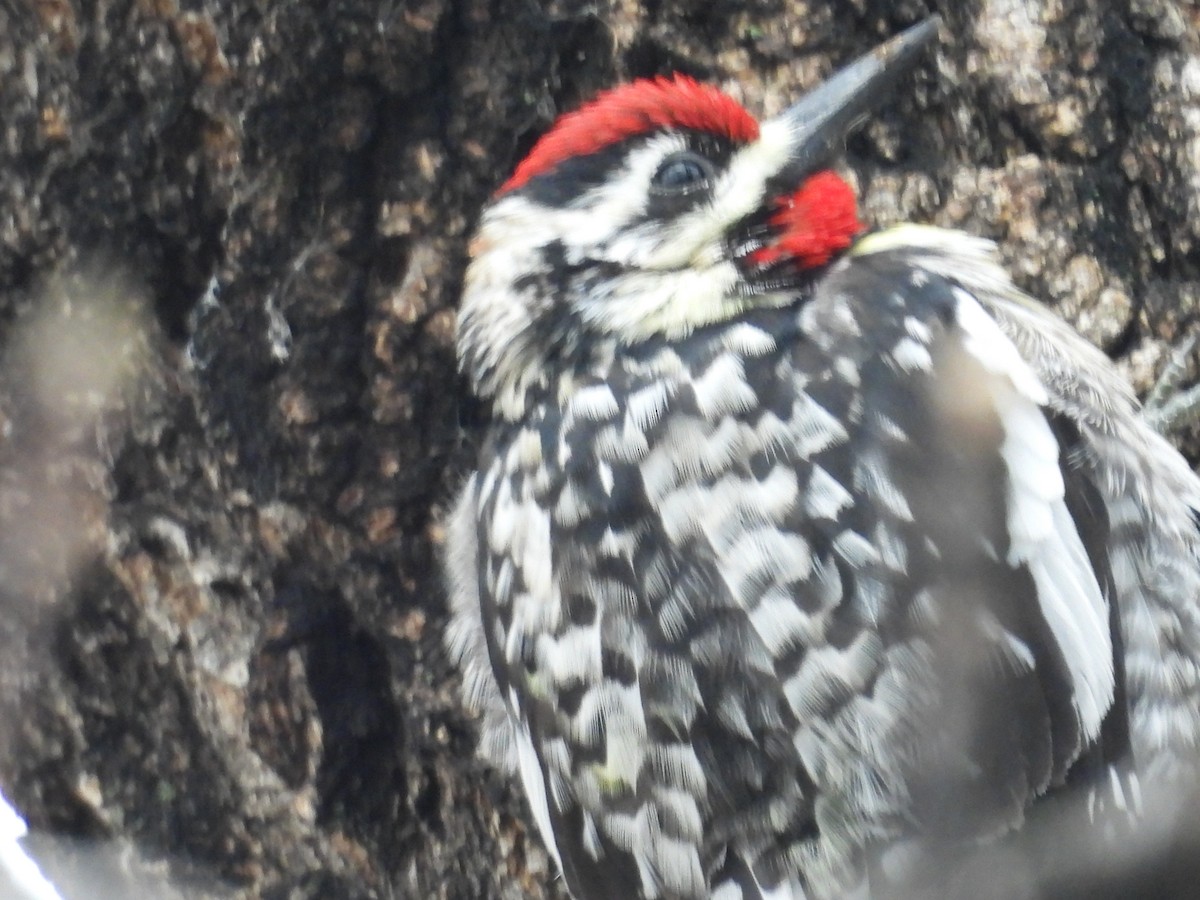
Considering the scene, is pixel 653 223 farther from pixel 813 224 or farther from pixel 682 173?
pixel 813 224

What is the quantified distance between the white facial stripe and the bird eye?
0.03 m

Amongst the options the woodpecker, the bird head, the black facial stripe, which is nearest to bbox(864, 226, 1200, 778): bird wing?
the woodpecker

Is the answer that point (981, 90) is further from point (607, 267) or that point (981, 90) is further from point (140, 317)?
point (140, 317)

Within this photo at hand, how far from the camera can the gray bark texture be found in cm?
195

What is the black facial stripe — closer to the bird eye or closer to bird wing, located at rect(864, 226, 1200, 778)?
the bird eye

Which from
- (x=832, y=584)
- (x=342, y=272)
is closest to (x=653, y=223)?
(x=342, y=272)

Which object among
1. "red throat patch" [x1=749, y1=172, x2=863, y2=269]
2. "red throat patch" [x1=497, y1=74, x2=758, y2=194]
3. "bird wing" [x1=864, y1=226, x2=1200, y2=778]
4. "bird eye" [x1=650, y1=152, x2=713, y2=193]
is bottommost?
"bird wing" [x1=864, y1=226, x2=1200, y2=778]

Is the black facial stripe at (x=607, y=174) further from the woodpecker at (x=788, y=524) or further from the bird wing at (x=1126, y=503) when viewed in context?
the bird wing at (x=1126, y=503)

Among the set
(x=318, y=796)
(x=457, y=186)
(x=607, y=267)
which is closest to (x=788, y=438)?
(x=607, y=267)

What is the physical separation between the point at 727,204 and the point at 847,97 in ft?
0.73

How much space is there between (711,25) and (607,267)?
40cm

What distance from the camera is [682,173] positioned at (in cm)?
199

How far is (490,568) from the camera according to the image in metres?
1.95

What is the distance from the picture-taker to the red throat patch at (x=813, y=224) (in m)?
1.90
